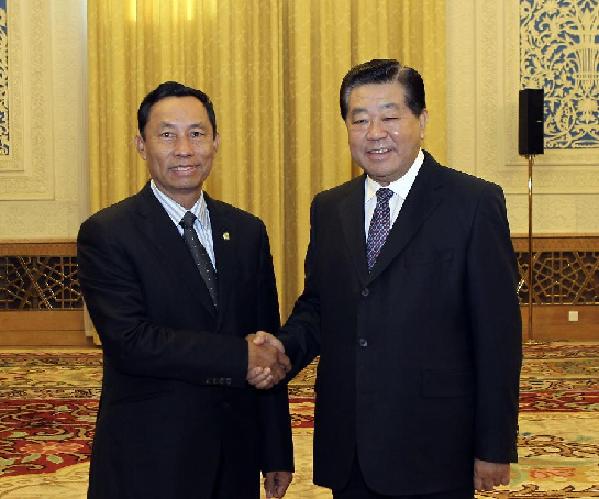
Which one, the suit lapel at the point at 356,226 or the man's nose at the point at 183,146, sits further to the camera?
the man's nose at the point at 183,146

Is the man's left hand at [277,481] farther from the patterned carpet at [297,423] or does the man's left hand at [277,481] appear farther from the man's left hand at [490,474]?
the patterned carpet at [297,423]

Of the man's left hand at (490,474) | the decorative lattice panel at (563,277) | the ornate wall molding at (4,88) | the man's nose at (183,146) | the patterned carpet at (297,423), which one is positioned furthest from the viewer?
the decorative lattice panel at (563,277)

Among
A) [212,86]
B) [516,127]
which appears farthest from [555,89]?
[212,86]

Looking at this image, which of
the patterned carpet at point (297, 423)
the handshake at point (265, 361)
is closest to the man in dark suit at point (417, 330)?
the handshake at point (265, 361)

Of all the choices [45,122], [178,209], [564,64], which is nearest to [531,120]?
[564,64]

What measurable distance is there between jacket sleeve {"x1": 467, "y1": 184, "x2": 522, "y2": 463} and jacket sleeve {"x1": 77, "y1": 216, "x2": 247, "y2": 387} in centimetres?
58

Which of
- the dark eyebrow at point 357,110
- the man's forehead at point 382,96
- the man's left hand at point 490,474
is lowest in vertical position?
the man's left hand at point 490,474

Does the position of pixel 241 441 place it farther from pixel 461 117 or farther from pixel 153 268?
pixel 461 117

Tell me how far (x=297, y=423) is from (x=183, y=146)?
295cm

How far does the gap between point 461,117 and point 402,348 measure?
5.97 metres

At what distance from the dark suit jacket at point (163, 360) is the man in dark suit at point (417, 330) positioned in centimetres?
26

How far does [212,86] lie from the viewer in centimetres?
782

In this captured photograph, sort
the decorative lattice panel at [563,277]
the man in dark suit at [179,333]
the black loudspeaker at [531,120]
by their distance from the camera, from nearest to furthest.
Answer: the man in dark suit at [179,333], the black loudspeaker at [531,120], the decorative lattice panel at [563,277]

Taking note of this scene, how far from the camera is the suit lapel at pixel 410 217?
7.67ft
